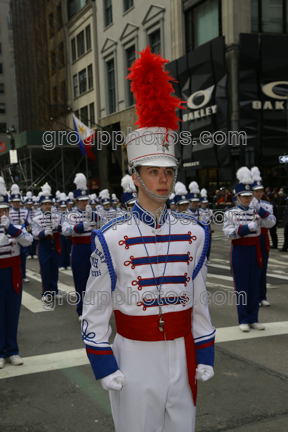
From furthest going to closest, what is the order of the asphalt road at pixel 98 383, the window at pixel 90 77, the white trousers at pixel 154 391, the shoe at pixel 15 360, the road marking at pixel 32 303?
the window at pixel 90 77 < the road marking at pixel 32 303 < the shoe at pixel 15 360 < the asphalt road at pixel 98 383 < the white trousers at pixel 154 391

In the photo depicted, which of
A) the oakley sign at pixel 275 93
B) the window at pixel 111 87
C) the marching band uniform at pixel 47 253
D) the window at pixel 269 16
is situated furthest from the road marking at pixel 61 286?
the window at pixel 111 87

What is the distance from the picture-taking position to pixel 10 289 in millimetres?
6027

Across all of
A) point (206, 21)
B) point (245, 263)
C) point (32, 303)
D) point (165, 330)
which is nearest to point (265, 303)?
point (245, 263)

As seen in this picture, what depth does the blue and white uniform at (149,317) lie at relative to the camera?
253cm

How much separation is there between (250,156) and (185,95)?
6.58 m

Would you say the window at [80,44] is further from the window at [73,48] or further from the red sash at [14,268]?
the red sash at [14,268]

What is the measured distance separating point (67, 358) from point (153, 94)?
14.4 feet

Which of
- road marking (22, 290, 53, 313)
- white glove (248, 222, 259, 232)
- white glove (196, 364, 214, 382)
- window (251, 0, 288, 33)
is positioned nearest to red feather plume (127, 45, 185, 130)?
white glove (196, 364, 214, 382)

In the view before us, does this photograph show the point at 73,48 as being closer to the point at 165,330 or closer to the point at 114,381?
the point at 165,330

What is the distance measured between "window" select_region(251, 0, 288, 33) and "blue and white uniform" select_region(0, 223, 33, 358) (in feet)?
75.3

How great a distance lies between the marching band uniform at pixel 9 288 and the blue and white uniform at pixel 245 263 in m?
3.40

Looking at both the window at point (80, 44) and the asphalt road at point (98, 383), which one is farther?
the window at point (80, 44)

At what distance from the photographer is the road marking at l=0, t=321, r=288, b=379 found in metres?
5.60

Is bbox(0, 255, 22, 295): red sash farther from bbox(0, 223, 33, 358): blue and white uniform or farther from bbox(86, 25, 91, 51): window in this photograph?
bbox(86, 25, 91, 51): window
